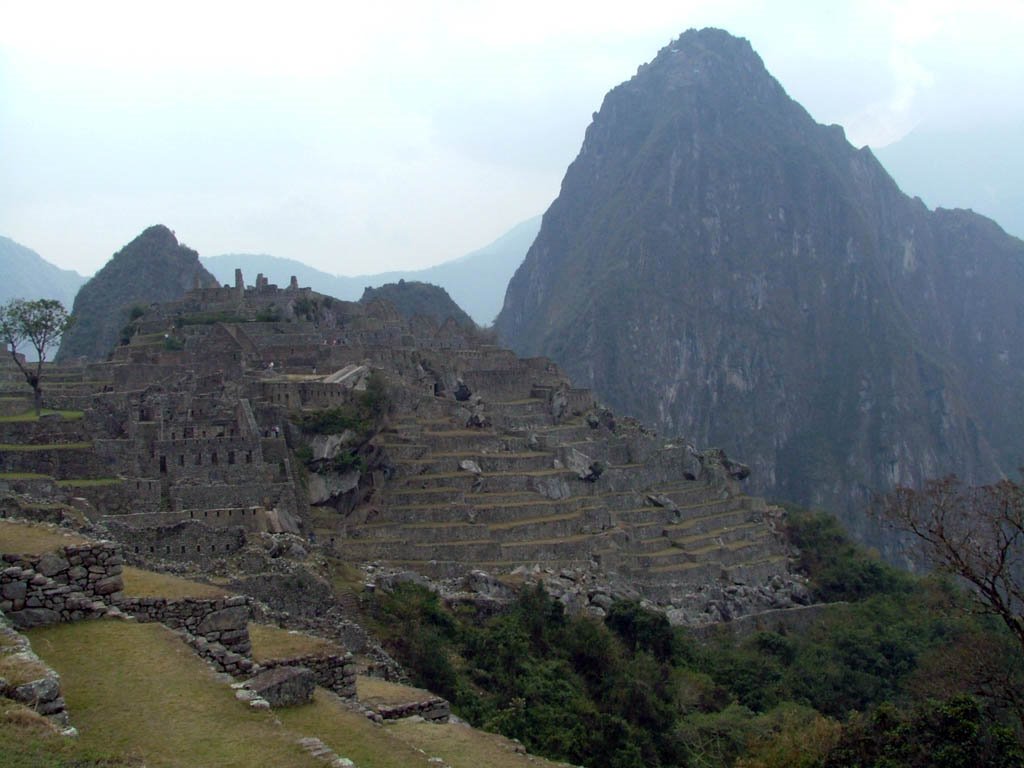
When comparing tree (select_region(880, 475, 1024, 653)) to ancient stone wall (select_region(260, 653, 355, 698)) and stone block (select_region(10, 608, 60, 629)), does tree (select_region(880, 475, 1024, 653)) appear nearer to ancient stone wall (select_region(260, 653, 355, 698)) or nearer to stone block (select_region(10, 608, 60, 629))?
ancient stone wall (select_region(260, 653, 355, 698))

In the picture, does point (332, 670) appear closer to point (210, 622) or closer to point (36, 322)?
point (210, 622)

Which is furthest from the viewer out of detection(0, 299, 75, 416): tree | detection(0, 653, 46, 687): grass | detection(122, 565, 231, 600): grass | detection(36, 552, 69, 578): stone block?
detection(0, 299, 75, 416): tree

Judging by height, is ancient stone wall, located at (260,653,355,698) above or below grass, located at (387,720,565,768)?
above

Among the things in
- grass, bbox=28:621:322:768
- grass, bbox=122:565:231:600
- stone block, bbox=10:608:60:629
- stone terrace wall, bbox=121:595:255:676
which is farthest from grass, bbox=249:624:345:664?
stone block, bbox=10:608:60:629

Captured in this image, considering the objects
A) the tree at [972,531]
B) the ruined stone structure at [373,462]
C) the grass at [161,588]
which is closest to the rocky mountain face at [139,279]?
the ruined stone structure at [373,462]

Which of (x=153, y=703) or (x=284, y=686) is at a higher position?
(x=153, y=703)

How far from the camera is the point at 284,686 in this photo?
8469 millimetres

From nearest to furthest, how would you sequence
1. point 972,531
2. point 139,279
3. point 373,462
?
1. point 972,531
2. point 373,462
3. point 139,279

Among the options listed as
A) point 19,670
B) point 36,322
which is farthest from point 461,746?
point 36,322

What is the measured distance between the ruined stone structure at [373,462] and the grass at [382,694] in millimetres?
7237

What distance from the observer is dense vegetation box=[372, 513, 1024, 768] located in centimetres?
1545

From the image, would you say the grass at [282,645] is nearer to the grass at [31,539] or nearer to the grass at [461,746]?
the grass at [461,746]

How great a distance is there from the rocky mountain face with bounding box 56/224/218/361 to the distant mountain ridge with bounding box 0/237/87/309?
3627 centimetres

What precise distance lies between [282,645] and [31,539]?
95.4 inches
